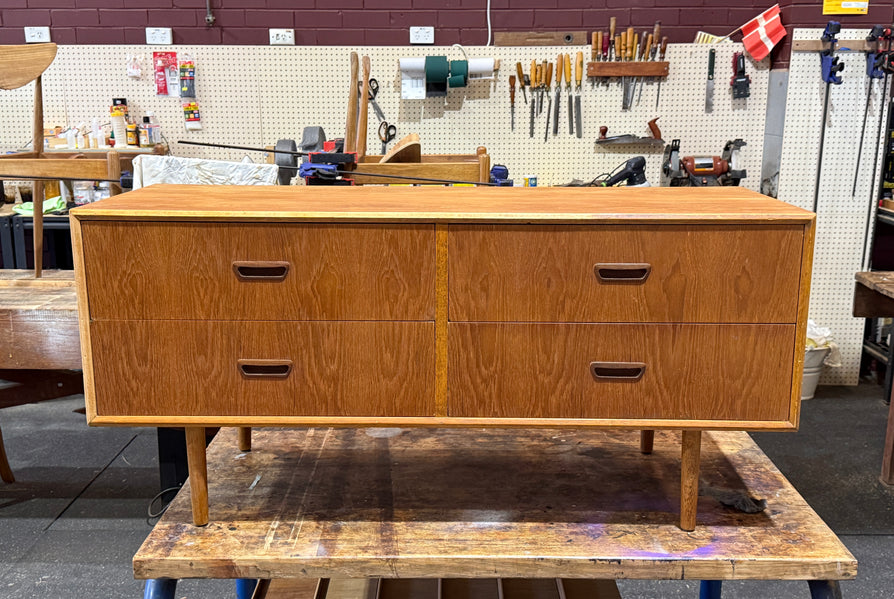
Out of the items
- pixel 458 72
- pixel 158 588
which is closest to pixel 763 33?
pixel 458 72

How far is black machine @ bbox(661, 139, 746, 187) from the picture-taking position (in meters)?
4.43

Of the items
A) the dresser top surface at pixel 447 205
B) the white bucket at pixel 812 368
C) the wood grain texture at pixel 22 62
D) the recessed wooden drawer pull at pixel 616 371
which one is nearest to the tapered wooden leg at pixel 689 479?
the recessed wooden drawer pull at pixel 616 371

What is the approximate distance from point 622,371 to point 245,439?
87 centimetres

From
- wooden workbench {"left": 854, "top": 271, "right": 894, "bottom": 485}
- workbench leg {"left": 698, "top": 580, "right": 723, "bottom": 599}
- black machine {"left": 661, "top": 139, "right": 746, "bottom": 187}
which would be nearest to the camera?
workbench leg {"left": 698, "top": 580, "right": 723, "bottom": 599}

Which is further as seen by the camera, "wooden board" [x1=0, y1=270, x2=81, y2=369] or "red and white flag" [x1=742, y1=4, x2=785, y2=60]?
"red and white flag" [x1=742, y1=4, x2=785, y2=60]

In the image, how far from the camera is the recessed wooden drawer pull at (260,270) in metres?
1.39

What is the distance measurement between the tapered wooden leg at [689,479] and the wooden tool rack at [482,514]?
35 millimetres

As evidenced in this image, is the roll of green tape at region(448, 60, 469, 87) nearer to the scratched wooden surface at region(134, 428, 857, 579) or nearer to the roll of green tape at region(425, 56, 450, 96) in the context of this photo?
the roll of green tape at region(425, 56, 450, 96)

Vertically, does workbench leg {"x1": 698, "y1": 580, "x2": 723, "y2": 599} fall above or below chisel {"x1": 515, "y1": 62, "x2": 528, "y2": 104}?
below

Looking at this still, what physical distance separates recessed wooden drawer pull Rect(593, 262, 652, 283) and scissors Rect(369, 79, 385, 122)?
349cm

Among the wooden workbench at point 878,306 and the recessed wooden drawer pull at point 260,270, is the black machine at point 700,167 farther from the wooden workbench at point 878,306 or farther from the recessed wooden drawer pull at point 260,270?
the recessed wooden drawer pull at point 260,270

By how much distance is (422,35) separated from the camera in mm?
4727

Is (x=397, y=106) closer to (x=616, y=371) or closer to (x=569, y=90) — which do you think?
(x=569, y=90)

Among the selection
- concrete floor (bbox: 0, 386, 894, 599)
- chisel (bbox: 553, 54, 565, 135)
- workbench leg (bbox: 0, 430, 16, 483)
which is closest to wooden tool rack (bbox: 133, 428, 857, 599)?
concrete floor (bbox: 0, 386, 894, 599)
